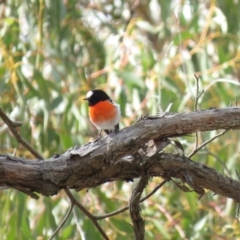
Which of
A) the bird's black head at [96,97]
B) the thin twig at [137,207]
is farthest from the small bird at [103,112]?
the thin twig at [137,207]

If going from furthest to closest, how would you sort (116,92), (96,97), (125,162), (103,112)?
(116,92) < (96,97) < (103,112) < (125,162)

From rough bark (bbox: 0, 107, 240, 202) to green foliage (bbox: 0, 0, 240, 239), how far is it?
1.01 m

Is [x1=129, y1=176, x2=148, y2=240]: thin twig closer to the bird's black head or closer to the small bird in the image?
the small bird

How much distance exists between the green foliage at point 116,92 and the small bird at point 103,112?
30 centimetres

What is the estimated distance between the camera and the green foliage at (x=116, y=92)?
295cm

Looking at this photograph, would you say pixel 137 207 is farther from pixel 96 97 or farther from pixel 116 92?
pixel 116 92

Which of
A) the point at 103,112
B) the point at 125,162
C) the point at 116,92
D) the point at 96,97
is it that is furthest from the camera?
the point at 116,92

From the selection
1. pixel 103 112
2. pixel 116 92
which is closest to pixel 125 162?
pixel 103 112

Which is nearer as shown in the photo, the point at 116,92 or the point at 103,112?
the point at 103,112

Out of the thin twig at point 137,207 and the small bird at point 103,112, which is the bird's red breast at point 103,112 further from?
the thin twig at point 137,207

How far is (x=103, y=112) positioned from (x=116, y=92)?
63cm

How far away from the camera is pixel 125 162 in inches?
67.7

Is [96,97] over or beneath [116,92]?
beneath

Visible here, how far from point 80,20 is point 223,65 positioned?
868 mm
